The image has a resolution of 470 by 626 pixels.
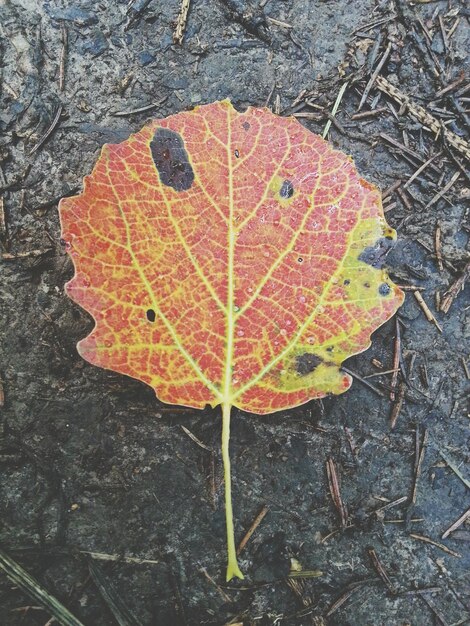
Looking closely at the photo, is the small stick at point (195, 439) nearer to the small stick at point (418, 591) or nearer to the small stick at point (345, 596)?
the small stick at point (345, 596)

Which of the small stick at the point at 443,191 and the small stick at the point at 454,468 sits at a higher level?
the small stick at the point at 443,191

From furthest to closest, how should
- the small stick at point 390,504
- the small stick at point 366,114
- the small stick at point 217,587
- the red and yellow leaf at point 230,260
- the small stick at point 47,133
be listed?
the small stick at point 366,114, the small stick at point 47,133, the small stick at point 390,504, the small stick at point 217,587, the red and yellow leaf at point 230,260

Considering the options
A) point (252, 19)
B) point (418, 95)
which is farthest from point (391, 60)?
point (252, 19)

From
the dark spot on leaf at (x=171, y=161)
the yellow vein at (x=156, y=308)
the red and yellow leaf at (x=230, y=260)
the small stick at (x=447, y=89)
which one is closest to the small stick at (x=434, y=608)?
the red and yellow leaf at (x=230, y=260)

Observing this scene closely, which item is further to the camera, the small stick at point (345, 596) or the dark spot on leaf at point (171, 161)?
the small stick at point (345, 596)

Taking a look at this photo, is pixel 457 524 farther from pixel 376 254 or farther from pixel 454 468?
pixel 376 254

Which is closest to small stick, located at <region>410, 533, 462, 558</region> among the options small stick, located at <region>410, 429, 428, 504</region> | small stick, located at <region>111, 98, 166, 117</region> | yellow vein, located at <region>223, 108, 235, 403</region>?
small stick, located at <region>410, 429, 428, 504</region>

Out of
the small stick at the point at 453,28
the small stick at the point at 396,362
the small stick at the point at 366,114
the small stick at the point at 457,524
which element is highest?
the small stick at the point at 453,28
